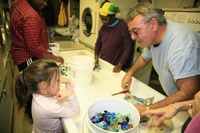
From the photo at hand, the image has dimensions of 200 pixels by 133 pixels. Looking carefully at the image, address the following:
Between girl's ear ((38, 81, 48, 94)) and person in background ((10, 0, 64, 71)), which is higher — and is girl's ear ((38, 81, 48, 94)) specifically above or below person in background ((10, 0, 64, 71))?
below

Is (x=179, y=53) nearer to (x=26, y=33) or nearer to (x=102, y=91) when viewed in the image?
(x=102, y=91)

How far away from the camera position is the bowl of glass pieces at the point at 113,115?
2.33ft

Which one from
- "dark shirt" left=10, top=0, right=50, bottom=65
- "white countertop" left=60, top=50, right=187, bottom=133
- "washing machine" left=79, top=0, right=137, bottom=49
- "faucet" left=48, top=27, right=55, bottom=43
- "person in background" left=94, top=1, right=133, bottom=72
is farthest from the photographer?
"faucet" left=48, top=27, right=55, bottom=43

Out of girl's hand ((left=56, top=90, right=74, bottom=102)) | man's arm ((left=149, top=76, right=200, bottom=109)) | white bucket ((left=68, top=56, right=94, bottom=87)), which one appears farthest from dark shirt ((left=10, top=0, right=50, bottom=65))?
man's arm ((left=149, top=76, right=200, bottom=109))

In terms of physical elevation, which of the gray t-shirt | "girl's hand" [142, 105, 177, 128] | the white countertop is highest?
the gray t-shirt

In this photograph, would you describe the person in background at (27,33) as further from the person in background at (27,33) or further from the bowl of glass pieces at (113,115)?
the bowl of glass pieces at (113,115)

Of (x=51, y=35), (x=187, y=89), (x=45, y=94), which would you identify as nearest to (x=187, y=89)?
(x=187, y=89)

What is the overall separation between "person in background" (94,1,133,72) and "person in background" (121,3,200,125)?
732mm

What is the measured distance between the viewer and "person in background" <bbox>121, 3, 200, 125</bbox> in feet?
2.56

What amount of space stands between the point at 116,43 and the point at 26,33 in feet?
3.20

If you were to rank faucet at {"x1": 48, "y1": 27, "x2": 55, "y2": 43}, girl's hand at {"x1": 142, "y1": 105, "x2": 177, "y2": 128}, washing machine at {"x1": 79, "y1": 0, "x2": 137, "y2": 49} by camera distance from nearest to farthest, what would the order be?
girl's hand at {"x1": 142, "y1": 105, "x2": 177, "y2": 128} → washing machine at {"x1": 79, "y1": 0, "x2": 137, "y2": 49} → faucet at {"x1": 48, "y1": 27, "x2": 55, "y2": 43}

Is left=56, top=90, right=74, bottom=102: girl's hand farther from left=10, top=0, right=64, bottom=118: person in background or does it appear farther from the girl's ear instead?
left=10, top=0, right=64, bottom=118: person in background

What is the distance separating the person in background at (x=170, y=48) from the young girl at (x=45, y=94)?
1.28 ft

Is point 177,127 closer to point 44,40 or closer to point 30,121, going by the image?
point 44,40
